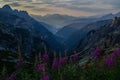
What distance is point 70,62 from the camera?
57.4 feet

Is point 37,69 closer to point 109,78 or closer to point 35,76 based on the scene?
point 35,76

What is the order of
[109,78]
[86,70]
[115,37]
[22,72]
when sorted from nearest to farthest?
[109,78], [22,72], [86,70], [115,37]

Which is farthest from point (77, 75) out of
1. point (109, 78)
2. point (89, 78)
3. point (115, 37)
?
point (115, 37)

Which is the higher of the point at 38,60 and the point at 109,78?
the point at 38,60

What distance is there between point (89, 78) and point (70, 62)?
5.73 ft

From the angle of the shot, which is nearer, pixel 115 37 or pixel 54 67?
pixel 54 67

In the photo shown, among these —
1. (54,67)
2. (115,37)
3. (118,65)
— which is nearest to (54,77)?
(54,67)

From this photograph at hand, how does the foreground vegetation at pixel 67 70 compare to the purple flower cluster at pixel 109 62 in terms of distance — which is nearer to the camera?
the foreground vegetation at pixel 67 70

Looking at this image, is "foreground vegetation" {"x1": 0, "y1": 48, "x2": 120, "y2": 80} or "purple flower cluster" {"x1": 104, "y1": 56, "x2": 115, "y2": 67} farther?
"purple flower cluster" {"x1": 104, "y1": 56, "x2": 115, "y2": 67}

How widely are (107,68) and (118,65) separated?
1.23 m

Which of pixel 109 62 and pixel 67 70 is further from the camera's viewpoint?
pixel 67 70

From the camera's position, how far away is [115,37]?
153 meters

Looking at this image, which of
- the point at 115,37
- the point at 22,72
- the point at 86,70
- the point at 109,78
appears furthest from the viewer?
the point at 115,37

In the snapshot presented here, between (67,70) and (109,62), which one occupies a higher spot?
(109,62)
